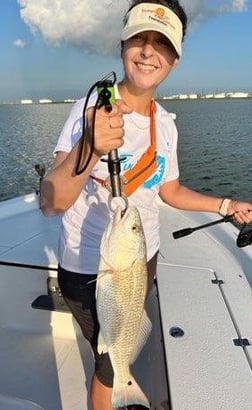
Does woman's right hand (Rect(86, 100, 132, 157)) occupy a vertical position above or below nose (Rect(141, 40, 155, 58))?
below

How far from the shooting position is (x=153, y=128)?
2.17 m

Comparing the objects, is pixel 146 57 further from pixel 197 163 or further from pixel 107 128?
pixel 197 163

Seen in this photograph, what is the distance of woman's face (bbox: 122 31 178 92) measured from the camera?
6.37 feet

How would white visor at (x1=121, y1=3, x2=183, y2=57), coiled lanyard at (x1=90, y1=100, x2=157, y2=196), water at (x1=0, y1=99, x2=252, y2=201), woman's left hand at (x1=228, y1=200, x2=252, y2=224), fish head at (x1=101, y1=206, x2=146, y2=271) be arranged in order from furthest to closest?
1. water at (x1=0, y1=99, x2=252, y2=201)
2. woman's left hand at (x1=228, y1=200, x2=252, y2=224)
3. coiled lanyard at (x1=90, y1=100, x2=157, y2=196)
4. white visor at (x1=121, y1=3, x2=183, y2=57)
5. fish head at (x1=101, y1=206, x2=146, y2=271)

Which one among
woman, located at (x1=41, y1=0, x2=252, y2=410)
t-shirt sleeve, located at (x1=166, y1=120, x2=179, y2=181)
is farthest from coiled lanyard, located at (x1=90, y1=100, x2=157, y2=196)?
t-shirt sleeve, located at (x1=166, y1=120, x2=179, y2=181)

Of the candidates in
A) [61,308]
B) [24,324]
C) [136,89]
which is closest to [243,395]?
[136,89]

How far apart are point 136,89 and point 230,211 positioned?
1.15 metres

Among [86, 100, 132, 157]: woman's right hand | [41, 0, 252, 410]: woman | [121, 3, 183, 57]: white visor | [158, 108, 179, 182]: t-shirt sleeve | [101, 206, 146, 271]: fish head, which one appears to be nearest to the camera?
[86, 100, 132, 157]: woman's right hand

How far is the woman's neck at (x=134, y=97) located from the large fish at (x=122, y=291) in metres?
0.61

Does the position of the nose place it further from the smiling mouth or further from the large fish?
the large fish

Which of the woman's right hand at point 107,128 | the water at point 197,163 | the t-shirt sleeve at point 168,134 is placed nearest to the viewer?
the woman's right hand at point 107,128

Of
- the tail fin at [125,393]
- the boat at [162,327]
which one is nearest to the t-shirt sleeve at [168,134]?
the boat at [162,327]

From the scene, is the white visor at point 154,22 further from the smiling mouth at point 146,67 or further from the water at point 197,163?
the water at point 197,163

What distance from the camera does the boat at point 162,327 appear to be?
7.07 ft
